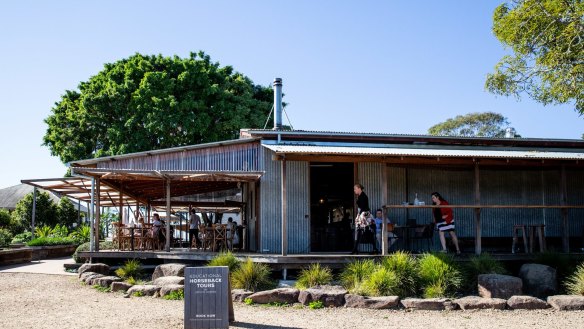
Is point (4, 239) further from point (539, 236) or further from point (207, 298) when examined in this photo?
point (539, 236)

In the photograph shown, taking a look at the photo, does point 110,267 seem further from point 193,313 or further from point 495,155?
point 495,155

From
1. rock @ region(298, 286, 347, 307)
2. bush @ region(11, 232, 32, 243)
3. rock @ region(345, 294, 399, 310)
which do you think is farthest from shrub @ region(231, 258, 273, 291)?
bush @ region(11, 232, 32, 243)

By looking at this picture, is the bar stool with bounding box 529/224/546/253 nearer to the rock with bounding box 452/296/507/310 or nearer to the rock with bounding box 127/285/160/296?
the rock with bounding box 452/296/507/310

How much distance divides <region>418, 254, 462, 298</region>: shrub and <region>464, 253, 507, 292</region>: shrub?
1.63ft

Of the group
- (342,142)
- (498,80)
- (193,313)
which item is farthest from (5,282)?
(498,80)

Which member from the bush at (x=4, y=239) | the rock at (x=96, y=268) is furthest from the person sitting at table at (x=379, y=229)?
the bush at (x=4, y=239)

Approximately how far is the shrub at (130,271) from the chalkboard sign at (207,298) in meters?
5.54

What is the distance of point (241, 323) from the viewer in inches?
373

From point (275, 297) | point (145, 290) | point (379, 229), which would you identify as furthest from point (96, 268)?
point (379, 229)

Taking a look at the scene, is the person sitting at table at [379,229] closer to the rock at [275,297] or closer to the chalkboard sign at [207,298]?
the rock at [275,297]

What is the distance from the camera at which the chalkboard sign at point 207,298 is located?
29.5 ft

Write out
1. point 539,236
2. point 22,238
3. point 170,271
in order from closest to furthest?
point 170,271 < point 539,236 < point 22,238

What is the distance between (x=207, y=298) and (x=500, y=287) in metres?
5.91

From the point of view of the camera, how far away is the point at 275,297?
37.1ft
